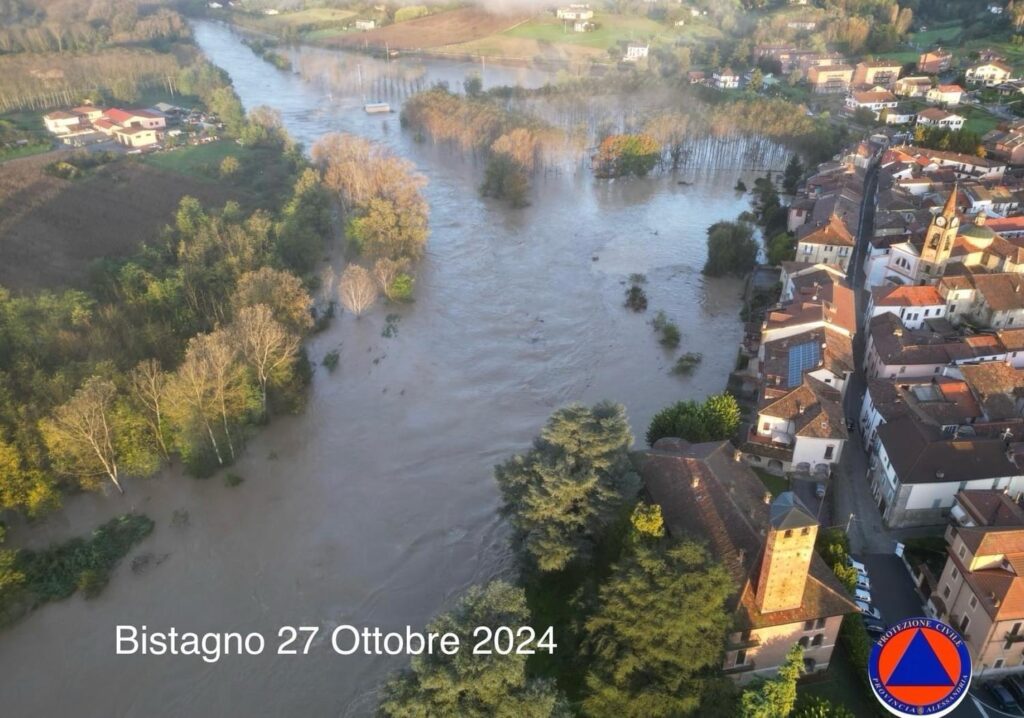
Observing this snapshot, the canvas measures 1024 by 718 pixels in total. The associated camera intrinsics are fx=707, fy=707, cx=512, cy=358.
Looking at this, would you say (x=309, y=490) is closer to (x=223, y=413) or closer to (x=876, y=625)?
(x=223, y=413)

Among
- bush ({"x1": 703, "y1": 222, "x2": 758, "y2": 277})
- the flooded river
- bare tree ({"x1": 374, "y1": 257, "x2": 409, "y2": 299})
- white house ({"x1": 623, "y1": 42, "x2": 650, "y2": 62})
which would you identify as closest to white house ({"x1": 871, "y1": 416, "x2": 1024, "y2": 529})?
the flooded river

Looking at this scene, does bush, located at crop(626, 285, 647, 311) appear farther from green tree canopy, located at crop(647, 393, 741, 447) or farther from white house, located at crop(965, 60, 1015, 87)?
white house, located at crop(965, 60, 1015, 87)

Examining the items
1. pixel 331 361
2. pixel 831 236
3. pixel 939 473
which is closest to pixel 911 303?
pixel 831 236

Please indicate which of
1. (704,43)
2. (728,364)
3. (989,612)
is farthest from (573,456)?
(704,43)

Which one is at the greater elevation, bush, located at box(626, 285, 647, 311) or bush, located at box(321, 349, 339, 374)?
bush, located at box(626, 285, 647, 311)

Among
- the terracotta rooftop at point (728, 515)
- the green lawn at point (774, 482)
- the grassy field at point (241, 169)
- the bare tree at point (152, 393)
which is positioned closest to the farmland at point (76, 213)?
the grassy field at point (241, 169)

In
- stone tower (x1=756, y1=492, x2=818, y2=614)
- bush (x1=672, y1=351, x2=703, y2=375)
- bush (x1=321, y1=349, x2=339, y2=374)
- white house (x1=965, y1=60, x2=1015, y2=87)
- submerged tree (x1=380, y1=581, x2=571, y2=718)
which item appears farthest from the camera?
white house (x1=965, y1=60, x2=1015, y2=87)
